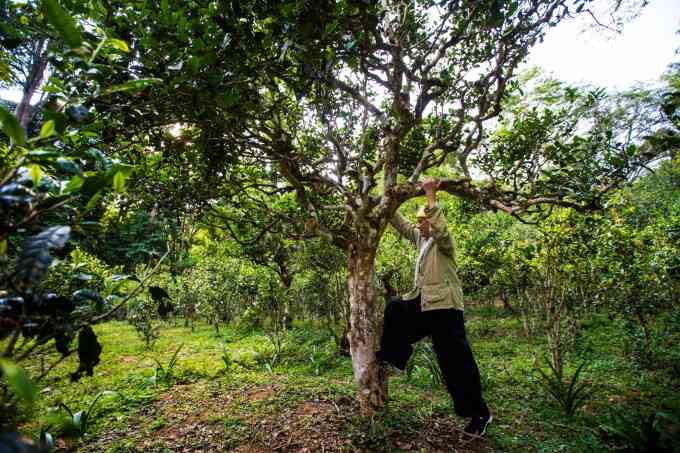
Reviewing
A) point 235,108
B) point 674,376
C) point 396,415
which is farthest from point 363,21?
point 674,376

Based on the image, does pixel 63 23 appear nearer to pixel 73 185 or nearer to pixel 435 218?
pixel 73 185

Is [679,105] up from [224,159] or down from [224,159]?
down

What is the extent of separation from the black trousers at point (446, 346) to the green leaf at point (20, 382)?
9.67ft

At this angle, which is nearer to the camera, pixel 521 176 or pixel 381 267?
pixel 521 176

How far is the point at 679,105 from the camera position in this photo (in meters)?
1.71

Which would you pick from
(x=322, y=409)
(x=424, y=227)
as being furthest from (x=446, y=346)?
(x=322, y=409)

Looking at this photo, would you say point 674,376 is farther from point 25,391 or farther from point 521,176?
point 25,391

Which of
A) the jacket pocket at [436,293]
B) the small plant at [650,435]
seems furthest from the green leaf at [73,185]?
the small plant at [650,435]

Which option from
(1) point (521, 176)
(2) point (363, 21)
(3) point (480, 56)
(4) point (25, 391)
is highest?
(3) point (480, 56)

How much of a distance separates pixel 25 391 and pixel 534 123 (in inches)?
187

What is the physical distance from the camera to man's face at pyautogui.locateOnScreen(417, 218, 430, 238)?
3223mm

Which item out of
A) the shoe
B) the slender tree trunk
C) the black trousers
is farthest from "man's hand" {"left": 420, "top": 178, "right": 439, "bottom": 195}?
the slender tree trunk

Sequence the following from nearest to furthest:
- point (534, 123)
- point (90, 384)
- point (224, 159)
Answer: point (224, 159)
point (534, 123)
point (90, 384)

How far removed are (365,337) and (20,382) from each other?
3098 mm
